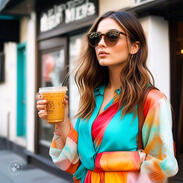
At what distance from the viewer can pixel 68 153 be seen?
1.86 m

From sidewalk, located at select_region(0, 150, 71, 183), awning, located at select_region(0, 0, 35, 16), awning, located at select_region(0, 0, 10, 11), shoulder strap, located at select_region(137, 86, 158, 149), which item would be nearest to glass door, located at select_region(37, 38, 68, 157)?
sidewalk, located at select_region(0, 150, 71, 183)

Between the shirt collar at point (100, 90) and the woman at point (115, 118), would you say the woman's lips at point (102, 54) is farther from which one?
the shirt collar at point (100, 90)

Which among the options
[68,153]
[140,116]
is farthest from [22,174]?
[140,116]

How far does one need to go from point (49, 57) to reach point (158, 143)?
5.97m

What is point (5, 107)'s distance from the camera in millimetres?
10211

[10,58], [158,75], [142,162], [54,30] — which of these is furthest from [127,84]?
[10,58]

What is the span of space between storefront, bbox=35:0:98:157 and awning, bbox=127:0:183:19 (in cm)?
137

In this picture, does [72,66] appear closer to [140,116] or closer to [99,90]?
[99,90]

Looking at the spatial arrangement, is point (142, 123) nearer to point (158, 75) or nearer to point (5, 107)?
point (158, 75)

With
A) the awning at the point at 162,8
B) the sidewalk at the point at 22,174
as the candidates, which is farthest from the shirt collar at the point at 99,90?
the sidewalk at the point at 22,174

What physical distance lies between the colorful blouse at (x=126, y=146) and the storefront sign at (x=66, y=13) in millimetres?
4032

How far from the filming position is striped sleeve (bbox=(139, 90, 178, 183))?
5.05 ft

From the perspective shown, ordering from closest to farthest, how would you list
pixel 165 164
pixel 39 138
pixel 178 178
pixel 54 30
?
pixel 165 164
pixel 178 178
pixel 54 30
pixel 39 138

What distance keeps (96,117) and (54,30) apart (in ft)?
16.9
